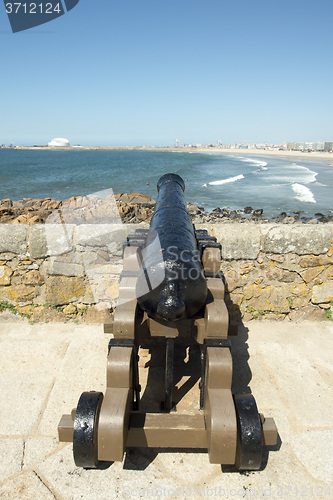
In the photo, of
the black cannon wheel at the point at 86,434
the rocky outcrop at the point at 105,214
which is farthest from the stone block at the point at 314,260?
the rocky outcrop at the point at 105,214

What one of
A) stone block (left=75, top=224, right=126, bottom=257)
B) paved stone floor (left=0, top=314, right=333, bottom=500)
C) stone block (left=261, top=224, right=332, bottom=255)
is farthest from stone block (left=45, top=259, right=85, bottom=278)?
stone block (left=261, top=224, right=332, bottom=255)

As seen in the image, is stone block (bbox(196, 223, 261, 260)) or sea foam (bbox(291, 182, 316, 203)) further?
sea foam (bbox(291, 182, 316, 203))

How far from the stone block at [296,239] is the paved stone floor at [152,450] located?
2.64 feet

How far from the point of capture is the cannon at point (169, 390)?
180cm

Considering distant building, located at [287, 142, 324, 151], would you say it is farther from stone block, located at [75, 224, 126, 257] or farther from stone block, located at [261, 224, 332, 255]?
stone block, located at [75, 224, 126, 257]

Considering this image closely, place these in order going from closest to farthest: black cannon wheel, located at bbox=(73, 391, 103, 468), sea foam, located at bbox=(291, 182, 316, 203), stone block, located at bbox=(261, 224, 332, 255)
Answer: black cannon wheel, located at bbox=(73, 391, 103, 468)
stone block, located at bbox=(261, 224, 332, 255)
sea foam, located at bbox=(291, 182, 316, 203)

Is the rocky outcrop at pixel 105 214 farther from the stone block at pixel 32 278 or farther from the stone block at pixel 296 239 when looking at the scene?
the stone block at pixel 296 239

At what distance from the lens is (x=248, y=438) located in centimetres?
179

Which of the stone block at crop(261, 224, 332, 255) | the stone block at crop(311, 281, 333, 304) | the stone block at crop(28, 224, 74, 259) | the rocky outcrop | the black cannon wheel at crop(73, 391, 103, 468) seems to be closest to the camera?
the black cannon wheel at crop(73, 391, 103, 468)

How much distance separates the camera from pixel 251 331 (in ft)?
11.9

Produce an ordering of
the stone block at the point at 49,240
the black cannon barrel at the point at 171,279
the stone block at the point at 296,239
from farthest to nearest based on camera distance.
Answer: the stone block at the point at 296,239
the stone block at the point at 49,240
the black cannon barrel at the point at 171,279

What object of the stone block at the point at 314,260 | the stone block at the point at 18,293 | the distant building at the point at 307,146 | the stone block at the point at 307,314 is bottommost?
the stone block at the point at 307,314

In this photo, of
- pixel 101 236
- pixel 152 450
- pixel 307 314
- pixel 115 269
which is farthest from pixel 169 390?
pixel 307 314

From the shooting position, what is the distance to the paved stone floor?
6.43 feet
